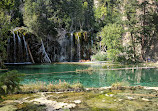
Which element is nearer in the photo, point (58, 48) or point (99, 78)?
point (99, 78)

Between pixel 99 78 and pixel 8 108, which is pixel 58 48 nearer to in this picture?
pixel 99 78

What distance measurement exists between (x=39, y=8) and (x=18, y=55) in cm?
1462

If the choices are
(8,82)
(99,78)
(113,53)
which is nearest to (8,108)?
(8,82)

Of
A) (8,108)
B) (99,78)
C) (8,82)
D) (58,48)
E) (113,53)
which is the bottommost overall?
(99,78)

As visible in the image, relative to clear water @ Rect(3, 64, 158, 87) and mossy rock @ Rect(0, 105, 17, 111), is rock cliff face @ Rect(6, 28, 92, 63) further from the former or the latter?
mossy rock @ Rect(0, 105, 17, 111)

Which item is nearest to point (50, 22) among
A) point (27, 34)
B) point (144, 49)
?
point (27, 34)

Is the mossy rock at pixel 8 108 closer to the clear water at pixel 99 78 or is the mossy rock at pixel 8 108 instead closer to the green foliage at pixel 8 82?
the green foliage at pixel 8 82

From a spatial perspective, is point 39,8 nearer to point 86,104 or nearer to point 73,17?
point 73,17

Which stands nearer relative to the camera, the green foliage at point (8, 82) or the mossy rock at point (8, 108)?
the green foliage at point (8, 82)

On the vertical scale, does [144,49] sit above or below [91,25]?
below

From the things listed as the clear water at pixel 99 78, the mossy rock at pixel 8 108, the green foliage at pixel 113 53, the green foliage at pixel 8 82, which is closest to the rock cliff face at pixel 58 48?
the green foliage at pixel 113 53

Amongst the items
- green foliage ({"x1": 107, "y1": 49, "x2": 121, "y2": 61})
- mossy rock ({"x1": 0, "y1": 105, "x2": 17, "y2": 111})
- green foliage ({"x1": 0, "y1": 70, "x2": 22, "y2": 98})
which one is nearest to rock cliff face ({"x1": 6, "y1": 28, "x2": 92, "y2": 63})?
green foliage ({"x1": 107, "y1": 49, "x2": 121, "y2": 61})

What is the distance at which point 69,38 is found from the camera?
4266 cm

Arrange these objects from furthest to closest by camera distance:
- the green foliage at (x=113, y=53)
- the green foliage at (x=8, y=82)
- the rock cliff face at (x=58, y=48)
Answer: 1. the rock cliff face at (x=58, y=48)
2. the green foliage at (x=113, y=53)
3. the green foliage at (x=8, y=82)
